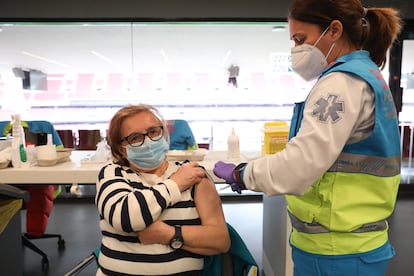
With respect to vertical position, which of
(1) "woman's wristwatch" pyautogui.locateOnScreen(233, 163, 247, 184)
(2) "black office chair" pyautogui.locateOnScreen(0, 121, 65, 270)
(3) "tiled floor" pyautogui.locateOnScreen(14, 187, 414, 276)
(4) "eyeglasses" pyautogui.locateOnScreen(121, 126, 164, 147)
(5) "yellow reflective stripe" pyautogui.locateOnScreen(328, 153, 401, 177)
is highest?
(4) "eyeglasses" pyautogui.locateOnScreen(121, 126, 164, 147)

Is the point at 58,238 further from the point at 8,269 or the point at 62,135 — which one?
the point at 62,135

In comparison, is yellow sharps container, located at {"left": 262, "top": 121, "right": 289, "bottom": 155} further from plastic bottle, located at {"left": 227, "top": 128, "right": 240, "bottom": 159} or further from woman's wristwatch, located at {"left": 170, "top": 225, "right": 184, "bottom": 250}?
woman's wristwatch, located at {"left": 170, "top": 225, "right": 184, "bottom": 250}

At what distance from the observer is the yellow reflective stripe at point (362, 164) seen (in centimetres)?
97

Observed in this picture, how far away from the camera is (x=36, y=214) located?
9.34 ft

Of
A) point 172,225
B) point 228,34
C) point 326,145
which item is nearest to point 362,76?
point 326,145

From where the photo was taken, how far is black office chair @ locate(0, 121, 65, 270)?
2.75 meters

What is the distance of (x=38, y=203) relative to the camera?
276 cm

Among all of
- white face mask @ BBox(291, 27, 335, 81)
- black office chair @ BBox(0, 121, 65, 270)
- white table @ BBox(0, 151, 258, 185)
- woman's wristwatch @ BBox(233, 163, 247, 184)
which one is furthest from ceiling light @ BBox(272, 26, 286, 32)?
woman's wristwatch @ BBox(233, 163, 247, 184)

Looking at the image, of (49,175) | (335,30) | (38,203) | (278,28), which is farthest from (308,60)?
(278,28)

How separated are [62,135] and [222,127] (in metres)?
2.49

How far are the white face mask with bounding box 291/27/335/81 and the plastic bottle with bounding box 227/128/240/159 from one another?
99 centimetres

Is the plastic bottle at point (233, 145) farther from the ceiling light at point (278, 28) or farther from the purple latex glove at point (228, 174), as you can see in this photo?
the ceiling light at point (278, 28)

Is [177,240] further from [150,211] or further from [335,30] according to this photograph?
[335,30]

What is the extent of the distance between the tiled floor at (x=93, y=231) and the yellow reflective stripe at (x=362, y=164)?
2.03 meters
